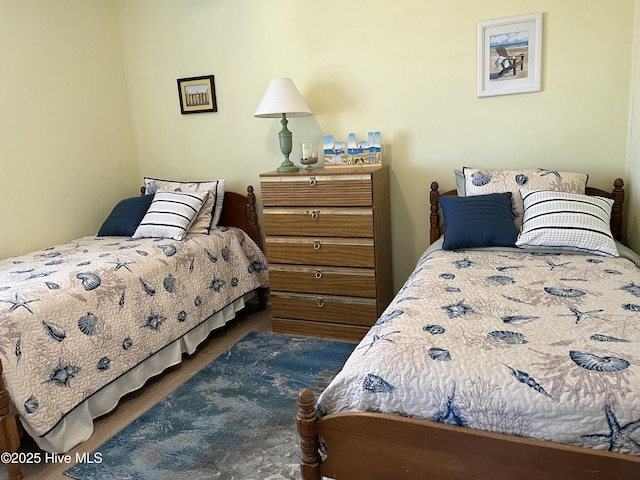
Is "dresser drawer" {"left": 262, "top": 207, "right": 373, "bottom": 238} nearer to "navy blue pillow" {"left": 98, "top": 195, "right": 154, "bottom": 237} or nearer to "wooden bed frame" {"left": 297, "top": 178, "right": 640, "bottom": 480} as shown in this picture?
"navy blue pillow" {"left": 98, "top": 195, "right": 154, "bottom": 237}

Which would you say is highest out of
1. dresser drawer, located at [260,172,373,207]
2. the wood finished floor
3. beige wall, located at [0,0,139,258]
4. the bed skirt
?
beige wall, located at [0,0,139,258]

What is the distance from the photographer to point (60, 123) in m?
3.15

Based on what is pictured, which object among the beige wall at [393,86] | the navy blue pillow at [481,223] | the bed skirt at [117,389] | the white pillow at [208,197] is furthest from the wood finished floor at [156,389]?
the navy blue pillow at [481,223]

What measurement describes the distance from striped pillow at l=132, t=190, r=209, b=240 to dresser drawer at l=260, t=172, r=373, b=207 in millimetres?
492

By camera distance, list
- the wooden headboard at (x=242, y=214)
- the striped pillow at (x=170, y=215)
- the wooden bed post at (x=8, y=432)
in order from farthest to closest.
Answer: the wooden headboard at (x=242, y=214), the striped pillow at (x=170, y=215), the wooden bed post at (x=8, y=432)

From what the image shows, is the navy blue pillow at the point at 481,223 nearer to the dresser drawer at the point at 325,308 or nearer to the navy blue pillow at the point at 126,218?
the dresser drawer at the point at 325,308

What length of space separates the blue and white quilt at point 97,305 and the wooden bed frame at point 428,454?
4.06 ft

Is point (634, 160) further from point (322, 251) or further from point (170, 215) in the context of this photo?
point (170, 215)

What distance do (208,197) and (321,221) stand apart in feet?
2.82

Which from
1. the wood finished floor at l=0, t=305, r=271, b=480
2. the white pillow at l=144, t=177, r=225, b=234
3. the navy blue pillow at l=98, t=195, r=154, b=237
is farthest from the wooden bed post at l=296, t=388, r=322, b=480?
the navy blue pillow at l=98, t=195, r=154, b=237

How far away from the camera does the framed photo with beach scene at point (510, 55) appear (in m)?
2.61

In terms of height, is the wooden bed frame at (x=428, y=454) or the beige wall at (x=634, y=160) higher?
the beige wall at (x=634, y=160)

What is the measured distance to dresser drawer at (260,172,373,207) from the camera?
2.69 meters

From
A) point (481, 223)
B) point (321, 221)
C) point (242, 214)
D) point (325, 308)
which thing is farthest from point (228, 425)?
point (242, 214)
